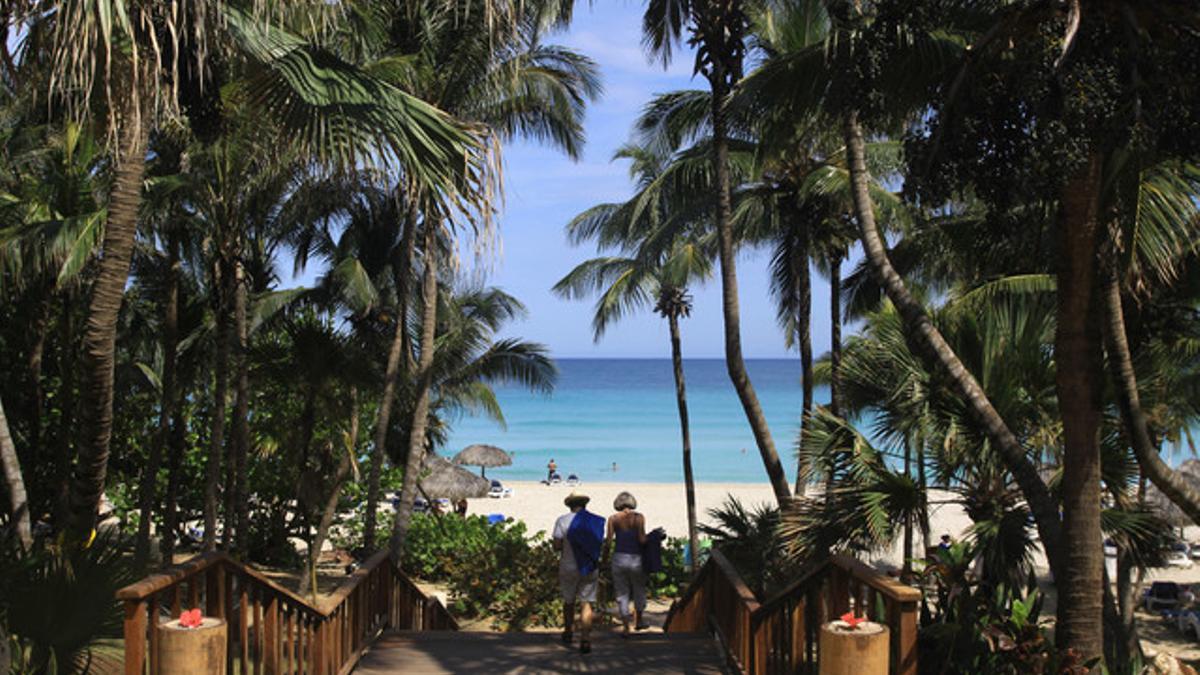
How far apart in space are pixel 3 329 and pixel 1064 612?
614 inches

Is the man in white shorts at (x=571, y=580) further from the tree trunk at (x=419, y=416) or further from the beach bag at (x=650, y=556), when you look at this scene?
the tree trunk at (x=419, y=416)

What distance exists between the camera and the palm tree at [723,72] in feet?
45.8

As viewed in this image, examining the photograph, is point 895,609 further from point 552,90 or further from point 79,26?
point 552,90

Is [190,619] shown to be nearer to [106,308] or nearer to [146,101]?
[106,308]

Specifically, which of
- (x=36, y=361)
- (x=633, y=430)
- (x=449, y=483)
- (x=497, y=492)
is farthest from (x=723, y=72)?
(x=633, y=430)

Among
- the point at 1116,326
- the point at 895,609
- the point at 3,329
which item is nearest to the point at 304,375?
the point at 3,329

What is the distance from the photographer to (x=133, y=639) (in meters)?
4.70

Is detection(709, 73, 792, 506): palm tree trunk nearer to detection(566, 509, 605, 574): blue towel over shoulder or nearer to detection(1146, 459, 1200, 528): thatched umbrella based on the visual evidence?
detection(566, 509, 605, 574): blue towel over shoulder

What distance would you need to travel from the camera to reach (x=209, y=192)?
1412 centimetres

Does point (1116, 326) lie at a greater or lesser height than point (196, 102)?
lesser

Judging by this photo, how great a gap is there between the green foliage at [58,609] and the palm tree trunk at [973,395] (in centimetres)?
619

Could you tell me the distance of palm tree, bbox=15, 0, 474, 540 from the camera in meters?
5.71

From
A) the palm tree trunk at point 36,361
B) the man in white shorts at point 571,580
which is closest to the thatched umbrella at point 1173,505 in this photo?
the man in white shorts at point 571,580

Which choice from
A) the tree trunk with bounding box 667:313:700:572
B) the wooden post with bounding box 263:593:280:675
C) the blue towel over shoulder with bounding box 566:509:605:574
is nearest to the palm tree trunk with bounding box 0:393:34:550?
the wooden post with bounding box 263:593:280:675
